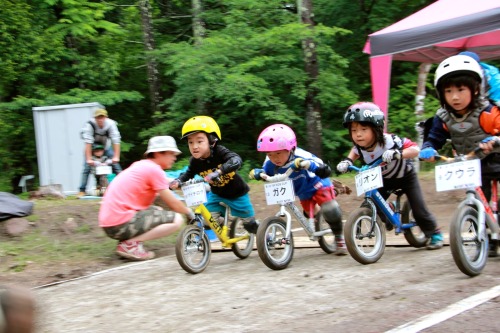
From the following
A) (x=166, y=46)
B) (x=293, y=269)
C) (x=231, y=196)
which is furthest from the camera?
(x=166, y=46)

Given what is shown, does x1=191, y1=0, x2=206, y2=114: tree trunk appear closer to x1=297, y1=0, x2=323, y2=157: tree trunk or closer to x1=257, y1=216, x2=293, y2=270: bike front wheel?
x1=297, y1=0, x2=323, y2=157: tree trunk

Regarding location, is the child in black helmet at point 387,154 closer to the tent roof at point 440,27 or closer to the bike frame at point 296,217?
the bike frame at point 296,217

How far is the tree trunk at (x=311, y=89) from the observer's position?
50.6 ft

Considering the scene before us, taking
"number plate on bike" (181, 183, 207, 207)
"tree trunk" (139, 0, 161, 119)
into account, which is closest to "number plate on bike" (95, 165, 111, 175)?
"tree trunk" (139, 0, 161, 119)

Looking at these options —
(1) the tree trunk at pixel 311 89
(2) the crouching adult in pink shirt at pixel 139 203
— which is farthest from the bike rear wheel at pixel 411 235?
(1) the tree trunk at pixel 311 89

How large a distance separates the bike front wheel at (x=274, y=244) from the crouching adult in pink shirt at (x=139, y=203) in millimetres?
1535

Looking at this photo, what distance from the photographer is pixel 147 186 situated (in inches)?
307

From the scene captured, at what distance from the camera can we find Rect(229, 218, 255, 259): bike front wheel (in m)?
7.49

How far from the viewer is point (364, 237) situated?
21.0 ft

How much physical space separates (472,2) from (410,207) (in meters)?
5.56

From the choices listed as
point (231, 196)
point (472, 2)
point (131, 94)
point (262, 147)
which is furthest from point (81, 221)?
point (131, 94)

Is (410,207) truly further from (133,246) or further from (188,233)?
(133,246)

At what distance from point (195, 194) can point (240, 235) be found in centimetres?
97

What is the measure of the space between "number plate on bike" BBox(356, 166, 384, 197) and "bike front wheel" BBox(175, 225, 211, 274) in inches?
70.3
